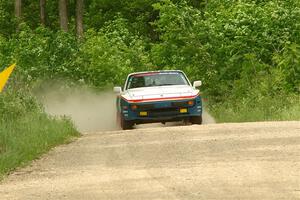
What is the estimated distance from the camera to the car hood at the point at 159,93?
20234 mm

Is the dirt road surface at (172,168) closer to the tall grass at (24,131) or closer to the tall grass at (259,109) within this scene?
the tall grass at (24,131)

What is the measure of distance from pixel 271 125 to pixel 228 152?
4526 mm

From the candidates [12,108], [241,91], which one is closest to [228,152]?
[12,108]

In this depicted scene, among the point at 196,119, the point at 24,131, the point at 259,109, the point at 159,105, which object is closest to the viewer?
the point at 24,131

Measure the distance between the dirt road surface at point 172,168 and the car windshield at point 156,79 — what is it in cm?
504

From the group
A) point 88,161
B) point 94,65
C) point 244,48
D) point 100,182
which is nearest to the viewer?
point 100,182

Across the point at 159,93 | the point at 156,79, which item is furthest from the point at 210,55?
the point at 159,93

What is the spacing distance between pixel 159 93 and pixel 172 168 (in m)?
9.07

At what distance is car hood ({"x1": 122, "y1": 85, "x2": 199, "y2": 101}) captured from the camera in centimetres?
2023

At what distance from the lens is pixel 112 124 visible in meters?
26.7

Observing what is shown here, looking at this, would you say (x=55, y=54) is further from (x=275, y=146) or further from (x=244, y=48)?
(x=275, y=146)

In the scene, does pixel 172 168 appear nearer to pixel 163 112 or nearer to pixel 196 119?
pixel 163 112

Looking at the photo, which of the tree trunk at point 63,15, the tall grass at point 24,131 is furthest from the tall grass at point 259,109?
the tree trunk at point 63,15

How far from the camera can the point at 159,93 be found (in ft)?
66.7
